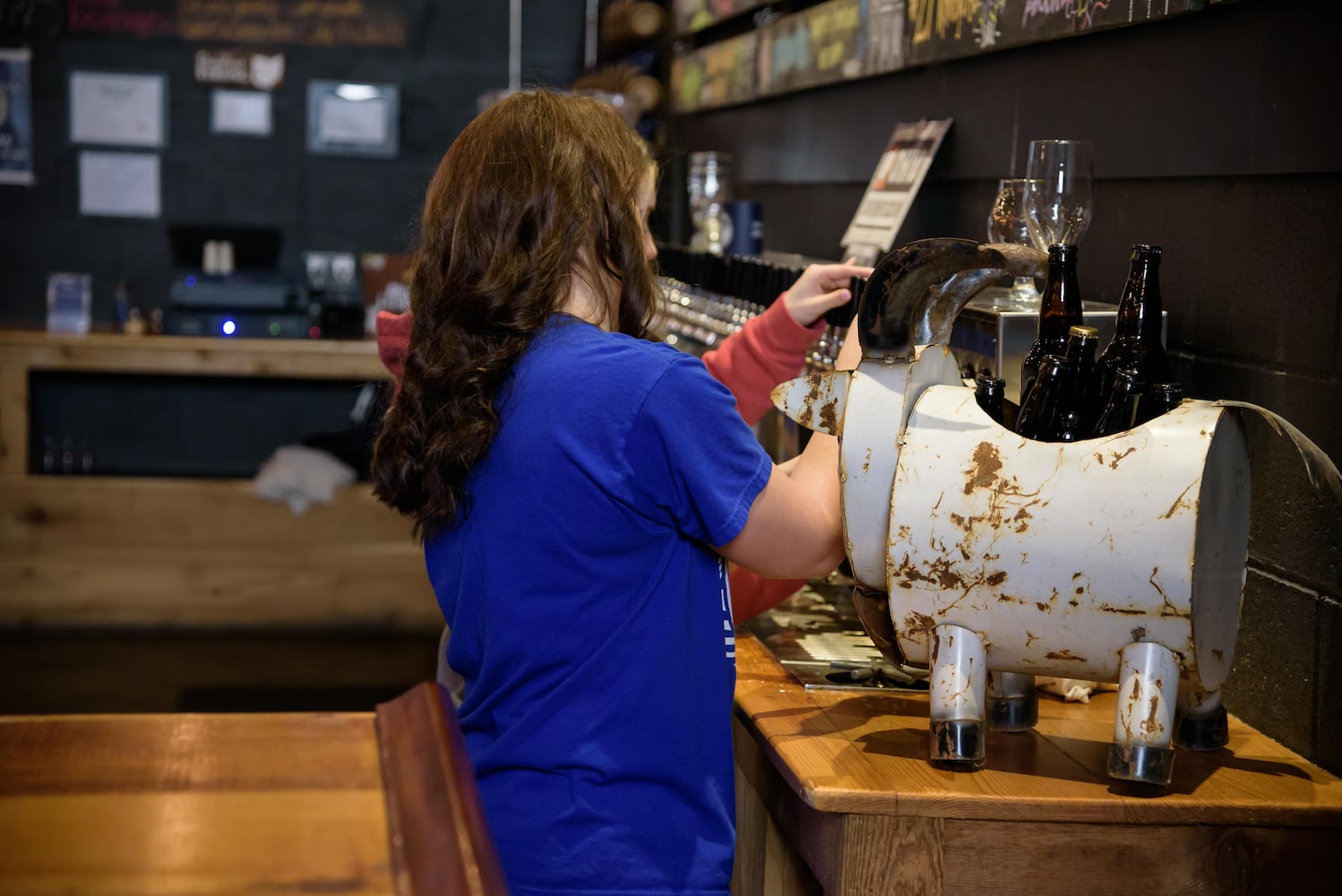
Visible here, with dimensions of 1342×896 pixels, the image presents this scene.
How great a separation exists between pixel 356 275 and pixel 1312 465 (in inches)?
196

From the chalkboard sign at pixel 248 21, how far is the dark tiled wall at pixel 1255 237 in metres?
4.20

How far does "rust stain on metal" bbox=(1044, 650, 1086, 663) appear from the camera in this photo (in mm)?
1240

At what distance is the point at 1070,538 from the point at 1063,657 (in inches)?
4.8

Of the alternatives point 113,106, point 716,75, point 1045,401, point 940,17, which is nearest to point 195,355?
point 113,106

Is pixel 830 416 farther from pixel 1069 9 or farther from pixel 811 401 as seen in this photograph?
pixel 1069 9

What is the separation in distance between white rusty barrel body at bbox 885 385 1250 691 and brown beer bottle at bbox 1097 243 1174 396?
0.59 ft

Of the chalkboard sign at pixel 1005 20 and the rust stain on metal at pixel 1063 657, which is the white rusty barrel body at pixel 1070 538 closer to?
the rust stain on metal at pixel 1063 657

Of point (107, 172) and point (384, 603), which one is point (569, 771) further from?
point (107, 172)

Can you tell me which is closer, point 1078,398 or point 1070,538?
point 1070,538

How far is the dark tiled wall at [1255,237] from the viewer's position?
1.43 meters

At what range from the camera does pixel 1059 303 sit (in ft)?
4.74

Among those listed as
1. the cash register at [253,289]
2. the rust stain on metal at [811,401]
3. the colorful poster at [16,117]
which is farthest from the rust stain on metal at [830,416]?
the colorful poster at [16,117]

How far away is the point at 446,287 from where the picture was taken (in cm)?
143

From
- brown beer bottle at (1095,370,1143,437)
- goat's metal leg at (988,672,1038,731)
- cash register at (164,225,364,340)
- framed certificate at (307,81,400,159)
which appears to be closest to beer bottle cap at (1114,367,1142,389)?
brown beer bottle at (1095,370,1143,437)
